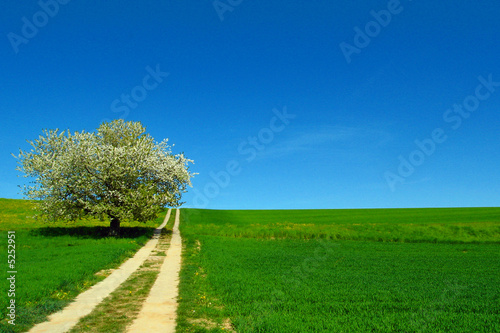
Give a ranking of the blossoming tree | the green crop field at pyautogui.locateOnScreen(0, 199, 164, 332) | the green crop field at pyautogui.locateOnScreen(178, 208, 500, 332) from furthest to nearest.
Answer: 1. the blossoming tree
2. the green crop field at pyautogui.locateOnScreen(0, 199, 164, 332)
3. the green crop field at pyautogui.locateOnScreen(178, 208, 500, 332)

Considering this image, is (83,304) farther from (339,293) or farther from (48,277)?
(339,293)

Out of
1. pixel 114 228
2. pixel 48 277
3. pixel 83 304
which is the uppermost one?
pixel 114 228

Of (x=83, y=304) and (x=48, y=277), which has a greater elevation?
(x=48, y=277)

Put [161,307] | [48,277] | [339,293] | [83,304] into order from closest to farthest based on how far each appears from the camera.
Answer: [161,307] < [83,304] < [339,293] < [48,277]

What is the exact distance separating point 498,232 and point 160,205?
3832cm

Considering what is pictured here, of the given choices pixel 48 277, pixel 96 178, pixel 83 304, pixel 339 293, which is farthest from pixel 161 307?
pixel 96 178

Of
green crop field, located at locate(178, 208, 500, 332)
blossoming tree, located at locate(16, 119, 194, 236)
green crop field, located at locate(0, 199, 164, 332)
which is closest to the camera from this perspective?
green crop field, located at locate(178, 208, 500, 332)

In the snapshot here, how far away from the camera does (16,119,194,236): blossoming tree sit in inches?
1380

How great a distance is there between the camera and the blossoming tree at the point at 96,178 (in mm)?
35062

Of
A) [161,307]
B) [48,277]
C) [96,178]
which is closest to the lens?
[161,307]

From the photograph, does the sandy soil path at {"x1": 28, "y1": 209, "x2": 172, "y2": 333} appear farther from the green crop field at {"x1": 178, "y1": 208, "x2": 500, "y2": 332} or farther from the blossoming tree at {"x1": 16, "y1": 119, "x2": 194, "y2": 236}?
the blossoming tree at {"x1": 16, "y1": 119, "x2": 194, "y2": 236}

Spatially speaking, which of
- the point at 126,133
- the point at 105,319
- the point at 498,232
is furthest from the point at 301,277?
the point at 498,232

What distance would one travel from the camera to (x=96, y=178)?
35.6 m

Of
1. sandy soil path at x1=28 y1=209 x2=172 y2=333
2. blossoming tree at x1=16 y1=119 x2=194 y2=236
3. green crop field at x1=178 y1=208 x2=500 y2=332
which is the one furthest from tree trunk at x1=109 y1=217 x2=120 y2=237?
sandy soil path at x1=28 y1=209 x2=172 y2=333
